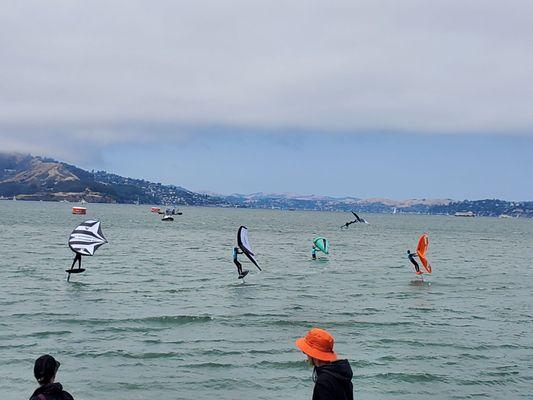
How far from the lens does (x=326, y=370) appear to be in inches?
304

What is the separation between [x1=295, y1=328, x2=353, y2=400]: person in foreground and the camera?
24.8 feet

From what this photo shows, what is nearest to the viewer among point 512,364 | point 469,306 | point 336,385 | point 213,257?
point 336,385

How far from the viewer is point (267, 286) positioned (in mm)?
35625

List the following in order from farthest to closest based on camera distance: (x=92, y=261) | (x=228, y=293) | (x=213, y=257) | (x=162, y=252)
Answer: (x=162, y=252) < (x=213, y=257) < (x=92, y=261) < (x=228, y=293)

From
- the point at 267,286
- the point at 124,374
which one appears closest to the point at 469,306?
the point at 267,286

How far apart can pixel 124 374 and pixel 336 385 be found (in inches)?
416

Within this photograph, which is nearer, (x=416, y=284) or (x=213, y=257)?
(x=416, y=284)

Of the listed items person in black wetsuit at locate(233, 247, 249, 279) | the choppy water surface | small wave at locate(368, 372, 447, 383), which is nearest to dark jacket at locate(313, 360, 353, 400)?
the choppy water surface

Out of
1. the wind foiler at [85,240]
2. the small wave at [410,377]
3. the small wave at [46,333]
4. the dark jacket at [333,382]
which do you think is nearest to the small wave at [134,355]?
the small wave at [46,333]

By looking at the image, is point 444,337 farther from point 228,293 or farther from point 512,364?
point 228,293

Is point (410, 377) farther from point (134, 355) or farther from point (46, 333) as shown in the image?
point (46, 333)

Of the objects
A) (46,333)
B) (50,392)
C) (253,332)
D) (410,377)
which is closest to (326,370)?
(50,392)

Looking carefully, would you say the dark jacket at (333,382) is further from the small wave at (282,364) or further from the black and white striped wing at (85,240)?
the black and white striped wing at (85,240)

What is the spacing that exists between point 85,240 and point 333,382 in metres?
27.1
